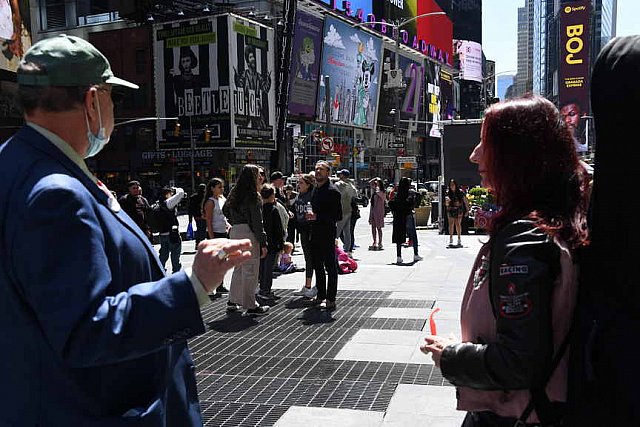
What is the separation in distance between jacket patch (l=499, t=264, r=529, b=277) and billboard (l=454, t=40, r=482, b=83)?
126 m

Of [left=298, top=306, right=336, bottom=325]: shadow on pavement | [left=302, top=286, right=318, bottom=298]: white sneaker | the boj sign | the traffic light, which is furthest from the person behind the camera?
the boj sign

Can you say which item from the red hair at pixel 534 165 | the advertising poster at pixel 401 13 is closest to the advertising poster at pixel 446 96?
the advertising poster at pixel 401 13

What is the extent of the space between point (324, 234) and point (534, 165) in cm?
669

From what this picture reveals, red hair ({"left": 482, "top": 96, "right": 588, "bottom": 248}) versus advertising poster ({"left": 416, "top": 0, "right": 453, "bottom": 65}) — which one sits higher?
advertising poster ({"left": 416, "top": 0, "right": 453, "bottom": 65})

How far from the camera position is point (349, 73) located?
61781 millimetres

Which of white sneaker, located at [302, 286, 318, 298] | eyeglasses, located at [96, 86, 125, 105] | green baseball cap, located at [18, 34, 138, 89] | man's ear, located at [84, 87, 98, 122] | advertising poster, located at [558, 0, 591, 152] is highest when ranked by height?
advertising poster, located at [558, 0, 591, 152]

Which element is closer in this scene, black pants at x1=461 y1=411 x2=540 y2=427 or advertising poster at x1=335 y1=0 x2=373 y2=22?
black pants at x1=461 y1=411 x2=540 y2=427

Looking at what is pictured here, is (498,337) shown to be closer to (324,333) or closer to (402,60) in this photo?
(324,333)

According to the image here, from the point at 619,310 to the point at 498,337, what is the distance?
376mm

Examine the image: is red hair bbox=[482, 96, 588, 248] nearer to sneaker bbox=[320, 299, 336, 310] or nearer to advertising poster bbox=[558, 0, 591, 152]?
sneaker bbox=[320, 299, 336, 310]

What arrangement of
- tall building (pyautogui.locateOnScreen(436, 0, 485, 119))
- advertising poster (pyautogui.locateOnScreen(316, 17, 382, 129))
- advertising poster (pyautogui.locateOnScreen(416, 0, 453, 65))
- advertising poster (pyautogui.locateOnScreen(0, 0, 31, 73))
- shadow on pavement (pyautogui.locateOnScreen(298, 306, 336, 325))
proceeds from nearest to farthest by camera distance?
shadow on pavement (pyautogui.locateOnScreen(298, 306, 336, 325)) → advertising poster (pyautogui.locateOnScreen(0, 0, 31, 73)) → advertising poster (pyautogui.locateOnScreen(316, 17, 382, 129)) → advertising poster (pyautogui.locateOnScreen(416, 0, 453, 65)) → tall building (pyautogui.locateOnScreen(436, 0, 485, 119))

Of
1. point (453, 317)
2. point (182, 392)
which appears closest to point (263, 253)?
point (453, 317)

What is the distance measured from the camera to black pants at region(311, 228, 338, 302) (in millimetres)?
8375

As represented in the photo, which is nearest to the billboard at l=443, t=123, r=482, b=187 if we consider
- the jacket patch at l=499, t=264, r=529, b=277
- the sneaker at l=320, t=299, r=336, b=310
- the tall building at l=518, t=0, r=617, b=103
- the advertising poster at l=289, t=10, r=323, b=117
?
the sneaker at l=320, t=299, r=336, b=310
